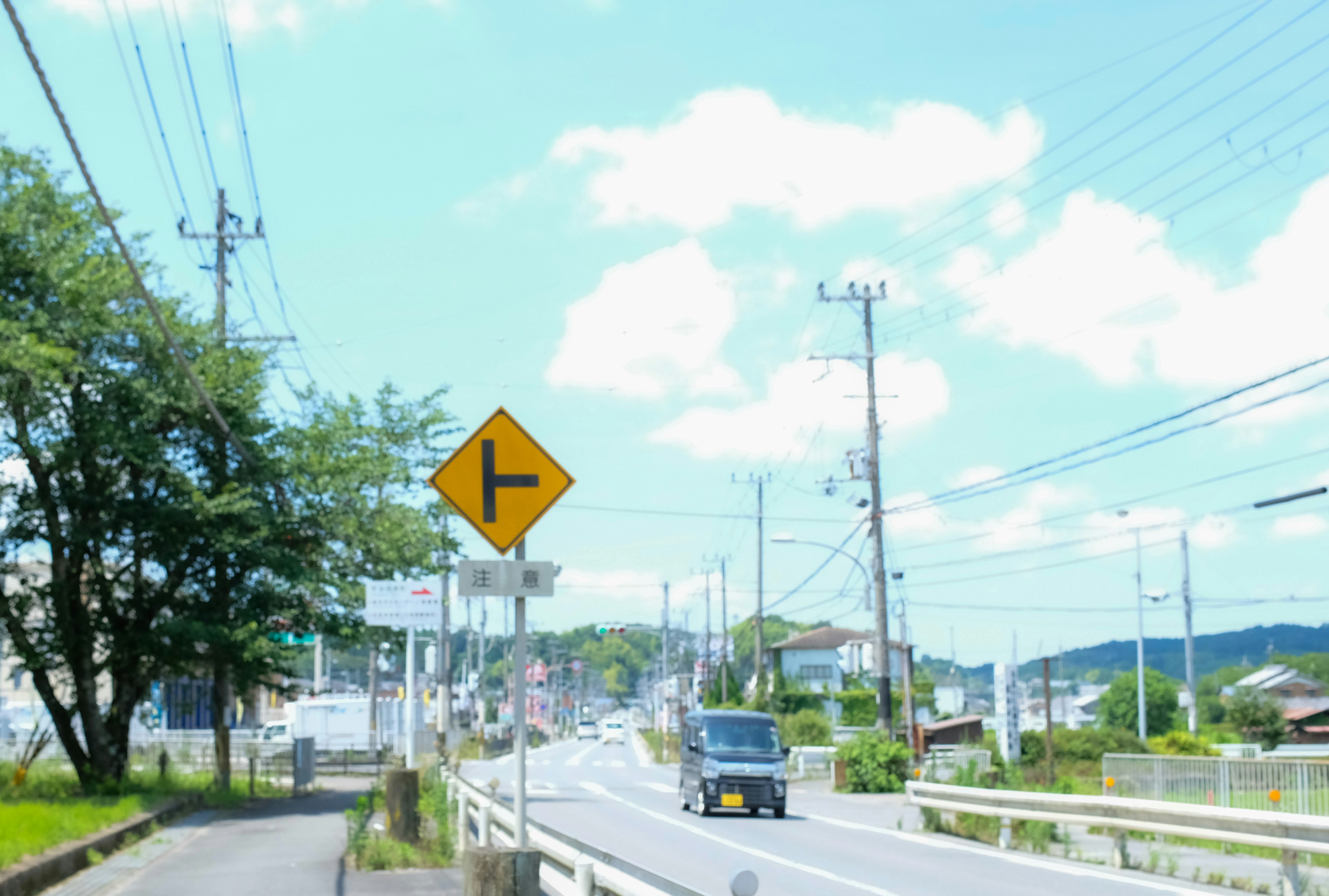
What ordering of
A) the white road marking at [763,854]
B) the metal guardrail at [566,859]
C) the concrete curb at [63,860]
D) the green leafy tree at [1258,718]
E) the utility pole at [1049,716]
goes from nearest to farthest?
the metal guardrail at [566,859] → the concrete curb at [63,860] → the white road marking at [763,854] → the utility pole at [1049,716] → the green leafy tree at [1258,718]

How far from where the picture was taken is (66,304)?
24781mm

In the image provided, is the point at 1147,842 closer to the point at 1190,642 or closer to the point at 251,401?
the point at 251,401

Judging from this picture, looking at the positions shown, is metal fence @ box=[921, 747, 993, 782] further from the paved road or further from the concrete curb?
the concrete curb

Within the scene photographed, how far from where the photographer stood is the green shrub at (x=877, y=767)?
3572 cm

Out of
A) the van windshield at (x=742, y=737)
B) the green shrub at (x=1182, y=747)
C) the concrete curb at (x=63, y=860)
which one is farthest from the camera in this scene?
the green shrub at (x=1182, y=747)

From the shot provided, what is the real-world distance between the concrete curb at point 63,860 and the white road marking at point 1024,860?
10948 mm

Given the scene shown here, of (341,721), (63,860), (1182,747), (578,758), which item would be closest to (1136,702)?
(578,758)

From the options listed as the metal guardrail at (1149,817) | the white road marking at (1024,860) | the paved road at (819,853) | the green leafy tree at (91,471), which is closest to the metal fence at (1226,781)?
the metal guardrail at (1149,817)

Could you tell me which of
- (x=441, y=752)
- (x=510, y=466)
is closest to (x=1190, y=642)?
(x=441, y=752)

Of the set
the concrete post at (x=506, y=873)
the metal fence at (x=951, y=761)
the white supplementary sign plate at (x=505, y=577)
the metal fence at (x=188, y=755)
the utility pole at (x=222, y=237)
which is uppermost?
the utility pole at (x=222, y=237)

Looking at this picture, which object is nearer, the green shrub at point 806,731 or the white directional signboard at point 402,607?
the white directional signboard at point 402,607

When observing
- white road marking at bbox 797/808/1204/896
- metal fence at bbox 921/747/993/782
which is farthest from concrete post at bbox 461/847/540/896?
metal fence at bbox 921/747/993/782

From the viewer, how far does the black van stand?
2578 centimetres

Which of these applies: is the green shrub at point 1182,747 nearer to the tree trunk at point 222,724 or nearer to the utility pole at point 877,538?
the utility pole at point 877,538
